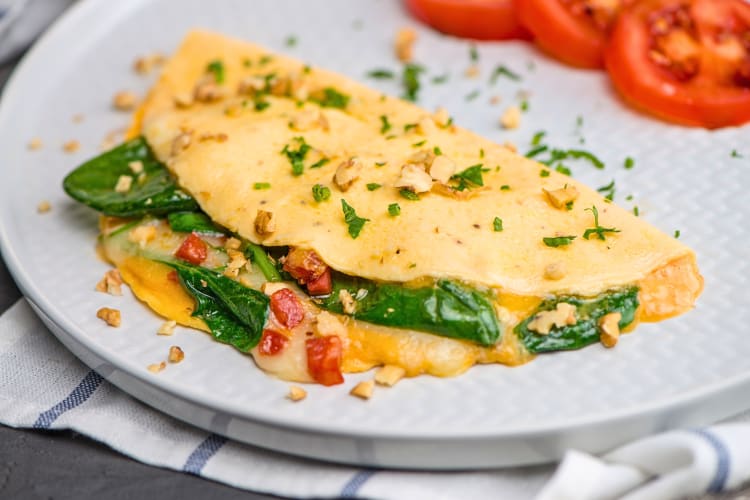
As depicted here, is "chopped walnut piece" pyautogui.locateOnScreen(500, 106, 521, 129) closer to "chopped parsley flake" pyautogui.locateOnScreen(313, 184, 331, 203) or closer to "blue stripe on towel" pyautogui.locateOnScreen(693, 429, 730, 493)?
"chopped parsley flake" pyautogui.locateOnScreen(313, 184, 331, 203)

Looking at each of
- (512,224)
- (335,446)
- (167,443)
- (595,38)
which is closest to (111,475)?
(167,443)

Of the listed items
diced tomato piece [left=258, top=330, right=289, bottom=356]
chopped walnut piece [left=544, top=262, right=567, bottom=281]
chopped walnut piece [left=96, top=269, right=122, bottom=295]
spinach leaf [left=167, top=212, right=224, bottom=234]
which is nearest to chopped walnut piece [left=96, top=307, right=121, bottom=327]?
chopped walnut piece [left=96, top=269, right=122, bottom=295]

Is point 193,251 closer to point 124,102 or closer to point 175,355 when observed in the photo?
point 175,355

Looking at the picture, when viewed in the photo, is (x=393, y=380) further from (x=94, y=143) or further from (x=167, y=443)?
(x=94, y=143)

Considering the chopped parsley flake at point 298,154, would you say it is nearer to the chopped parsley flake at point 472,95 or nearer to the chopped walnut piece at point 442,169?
the chopped walnut piece at point 442,169

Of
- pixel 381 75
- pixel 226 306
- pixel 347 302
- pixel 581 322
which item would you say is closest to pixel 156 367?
pixel 226 306
